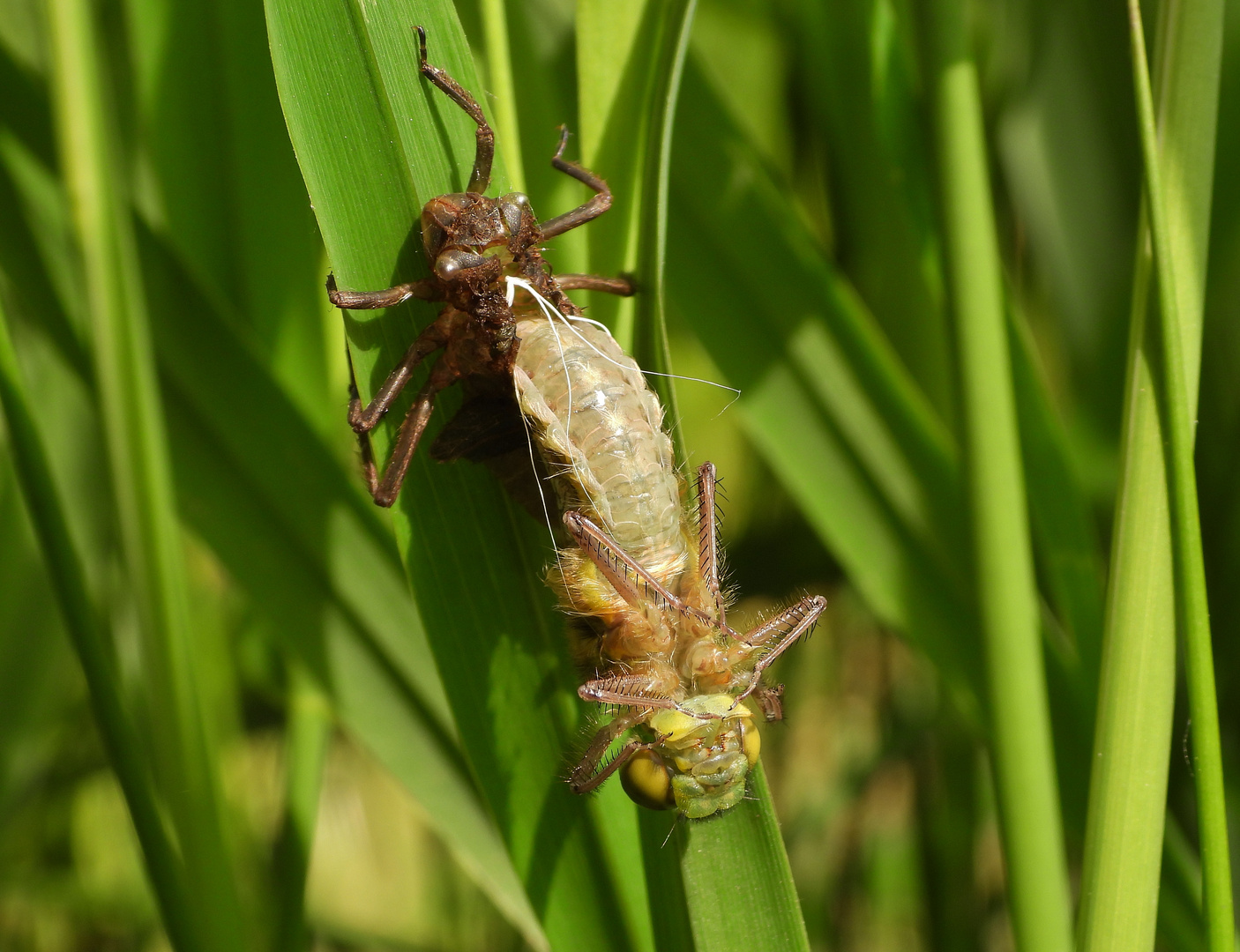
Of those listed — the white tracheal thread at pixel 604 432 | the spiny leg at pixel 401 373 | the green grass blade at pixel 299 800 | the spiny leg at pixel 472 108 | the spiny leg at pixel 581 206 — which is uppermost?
the spiny leg at pixel 472 108

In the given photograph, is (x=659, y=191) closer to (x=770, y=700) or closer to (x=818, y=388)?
(x=818, y=388)

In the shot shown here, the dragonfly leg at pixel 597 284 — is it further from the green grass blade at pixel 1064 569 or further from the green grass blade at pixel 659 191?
the green grass blade at pixel 1064 569

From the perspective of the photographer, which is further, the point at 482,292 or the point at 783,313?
the point at 783,313

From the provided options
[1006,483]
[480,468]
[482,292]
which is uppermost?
[482,292]

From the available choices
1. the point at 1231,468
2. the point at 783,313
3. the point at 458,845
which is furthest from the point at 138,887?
the point at 1231,468

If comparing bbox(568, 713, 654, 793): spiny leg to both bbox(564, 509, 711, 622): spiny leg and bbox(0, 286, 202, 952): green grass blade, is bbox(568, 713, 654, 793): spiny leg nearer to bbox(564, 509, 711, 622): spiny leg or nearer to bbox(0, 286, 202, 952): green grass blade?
bbox(564, 509, 711, 622): spiny leg

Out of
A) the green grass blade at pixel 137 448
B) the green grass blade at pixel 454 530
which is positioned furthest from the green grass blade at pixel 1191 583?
the green grass blade at pixel 137 448

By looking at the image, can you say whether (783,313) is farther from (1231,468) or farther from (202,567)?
(202,567)
